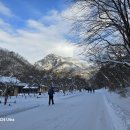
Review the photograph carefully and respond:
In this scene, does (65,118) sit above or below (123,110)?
below

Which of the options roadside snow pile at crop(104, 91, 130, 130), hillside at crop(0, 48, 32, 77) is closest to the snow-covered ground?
roadside snow pile at crop(104, 91, 130, 130)

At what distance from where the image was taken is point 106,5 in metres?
19.8

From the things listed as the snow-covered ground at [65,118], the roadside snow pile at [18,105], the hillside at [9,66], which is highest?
the hillside at [9,66]

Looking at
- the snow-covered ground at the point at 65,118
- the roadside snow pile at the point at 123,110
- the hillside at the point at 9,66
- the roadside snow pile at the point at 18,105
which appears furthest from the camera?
the hillside at the point at 9,66

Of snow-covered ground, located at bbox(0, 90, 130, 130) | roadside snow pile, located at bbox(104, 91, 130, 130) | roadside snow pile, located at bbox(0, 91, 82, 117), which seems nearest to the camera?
snow-covered ground, located at bbox(0, 90, 130, 130)

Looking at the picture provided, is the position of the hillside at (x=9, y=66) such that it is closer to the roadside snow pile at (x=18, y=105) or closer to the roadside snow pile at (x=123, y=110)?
the roadside snow pile at (x=18, y=105)

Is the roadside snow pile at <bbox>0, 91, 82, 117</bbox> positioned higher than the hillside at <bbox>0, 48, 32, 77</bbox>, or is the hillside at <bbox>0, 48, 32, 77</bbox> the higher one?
the hillside at <bbox>0, 48, 32, 77</bbox>

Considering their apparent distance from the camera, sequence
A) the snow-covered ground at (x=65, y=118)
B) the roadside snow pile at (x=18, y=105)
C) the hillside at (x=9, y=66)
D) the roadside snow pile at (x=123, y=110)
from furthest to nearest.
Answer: the hillside at (x=9, y=66) → the roadside snow pile at (x=18, y=105) → the roadside snow pile at (x=123, y=110) → the snow-covered ground at (x=65, y=118)

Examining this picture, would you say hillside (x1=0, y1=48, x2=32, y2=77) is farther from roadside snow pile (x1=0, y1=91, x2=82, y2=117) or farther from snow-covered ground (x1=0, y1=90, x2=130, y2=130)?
snow-covered ground (x1=0, y1=90, x2=130, y2=130)

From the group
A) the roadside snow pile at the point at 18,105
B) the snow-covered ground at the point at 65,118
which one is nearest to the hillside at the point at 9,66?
the roadside snow pile at the point at 18,105

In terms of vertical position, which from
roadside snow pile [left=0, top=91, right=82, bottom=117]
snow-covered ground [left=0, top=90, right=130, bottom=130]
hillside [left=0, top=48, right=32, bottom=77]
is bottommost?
snow-covered ground [left=0, top=90, right=130, bottom=130]

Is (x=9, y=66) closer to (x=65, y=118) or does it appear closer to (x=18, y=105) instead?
(x=18, y=105)

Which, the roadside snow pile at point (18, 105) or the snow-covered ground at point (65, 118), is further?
the roadside snow pile at point (18, 105)

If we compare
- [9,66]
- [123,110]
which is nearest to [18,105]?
[123,110]
